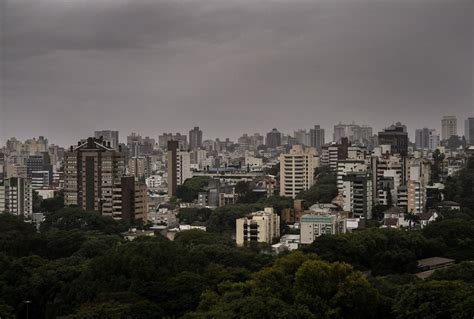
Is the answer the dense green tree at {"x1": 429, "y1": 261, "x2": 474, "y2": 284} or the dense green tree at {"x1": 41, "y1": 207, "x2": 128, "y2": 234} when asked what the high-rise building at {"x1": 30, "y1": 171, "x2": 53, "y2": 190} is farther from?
the dense green tree at {"x1": 429, "y1": 261, "x2": 474, "y2": 284}

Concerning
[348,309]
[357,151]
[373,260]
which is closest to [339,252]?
[373,260]

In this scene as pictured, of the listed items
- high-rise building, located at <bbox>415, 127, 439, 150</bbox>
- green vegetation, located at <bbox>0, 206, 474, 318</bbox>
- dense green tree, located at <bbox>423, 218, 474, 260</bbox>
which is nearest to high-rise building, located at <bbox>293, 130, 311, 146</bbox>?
high-rise building, located at <bbox>415, 127, 439, 150</bbox>

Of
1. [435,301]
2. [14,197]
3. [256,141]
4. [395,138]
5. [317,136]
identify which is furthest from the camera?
[256,141]

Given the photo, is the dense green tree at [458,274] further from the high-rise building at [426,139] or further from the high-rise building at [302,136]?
the high-rise building at [302,136]

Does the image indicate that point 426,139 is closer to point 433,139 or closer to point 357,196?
point 433,139

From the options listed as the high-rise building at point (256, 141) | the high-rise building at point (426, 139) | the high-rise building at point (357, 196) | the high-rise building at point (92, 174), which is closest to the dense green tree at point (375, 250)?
the high-rise building at point (357, 196)

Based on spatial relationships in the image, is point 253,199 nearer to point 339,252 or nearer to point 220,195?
point 220,195

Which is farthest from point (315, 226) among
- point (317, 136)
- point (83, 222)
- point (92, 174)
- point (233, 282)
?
point (317, 136)
